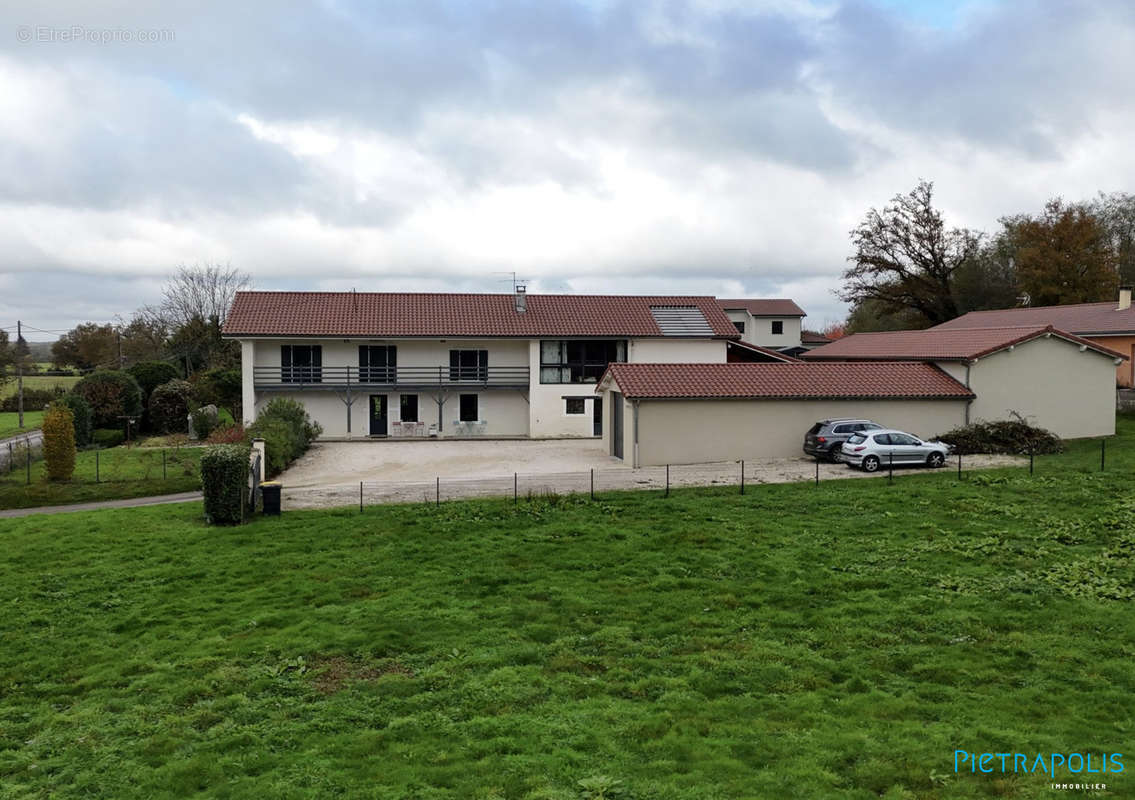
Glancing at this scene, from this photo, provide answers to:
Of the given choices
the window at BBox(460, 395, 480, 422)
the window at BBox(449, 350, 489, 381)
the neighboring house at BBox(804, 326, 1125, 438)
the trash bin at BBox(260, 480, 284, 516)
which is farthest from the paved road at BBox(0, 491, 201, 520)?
the neighboring house at BBox(804, 326, 1125, 438)

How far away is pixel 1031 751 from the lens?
8.51m

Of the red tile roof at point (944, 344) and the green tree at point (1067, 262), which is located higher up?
the green tree at point (1067, 262)

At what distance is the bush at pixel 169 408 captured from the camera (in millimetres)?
40938

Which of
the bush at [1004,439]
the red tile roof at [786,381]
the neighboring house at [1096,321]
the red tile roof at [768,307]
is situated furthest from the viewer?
the red tile roof at [768,307]

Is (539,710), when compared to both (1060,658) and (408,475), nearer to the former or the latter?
(1060,658)

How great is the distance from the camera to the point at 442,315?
42094 mm

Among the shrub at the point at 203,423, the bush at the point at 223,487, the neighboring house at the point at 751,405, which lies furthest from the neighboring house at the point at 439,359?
the bush at the point at 223,487

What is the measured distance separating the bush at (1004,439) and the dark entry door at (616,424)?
11217 millimetres

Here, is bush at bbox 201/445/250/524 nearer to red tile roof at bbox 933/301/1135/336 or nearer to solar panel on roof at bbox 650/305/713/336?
solar panel on roof at bbox 650/305/713/336

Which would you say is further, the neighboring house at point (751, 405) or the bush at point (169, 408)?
the bush at point (169, 408)

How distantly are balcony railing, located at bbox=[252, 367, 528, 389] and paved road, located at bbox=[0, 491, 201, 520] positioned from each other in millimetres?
15507

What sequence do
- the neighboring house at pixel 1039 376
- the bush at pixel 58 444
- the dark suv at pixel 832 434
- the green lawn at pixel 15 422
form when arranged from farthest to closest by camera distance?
the green lawn at pixel 15 422, the neighboring house at pixel 1039 376, the dark suv at pixel 832 434, the bush at pixel 58 444

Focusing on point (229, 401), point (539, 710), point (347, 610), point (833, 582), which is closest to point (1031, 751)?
point (539, 710)

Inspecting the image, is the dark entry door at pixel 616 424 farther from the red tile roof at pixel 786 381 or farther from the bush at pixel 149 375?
the bush at pixel 149 375
